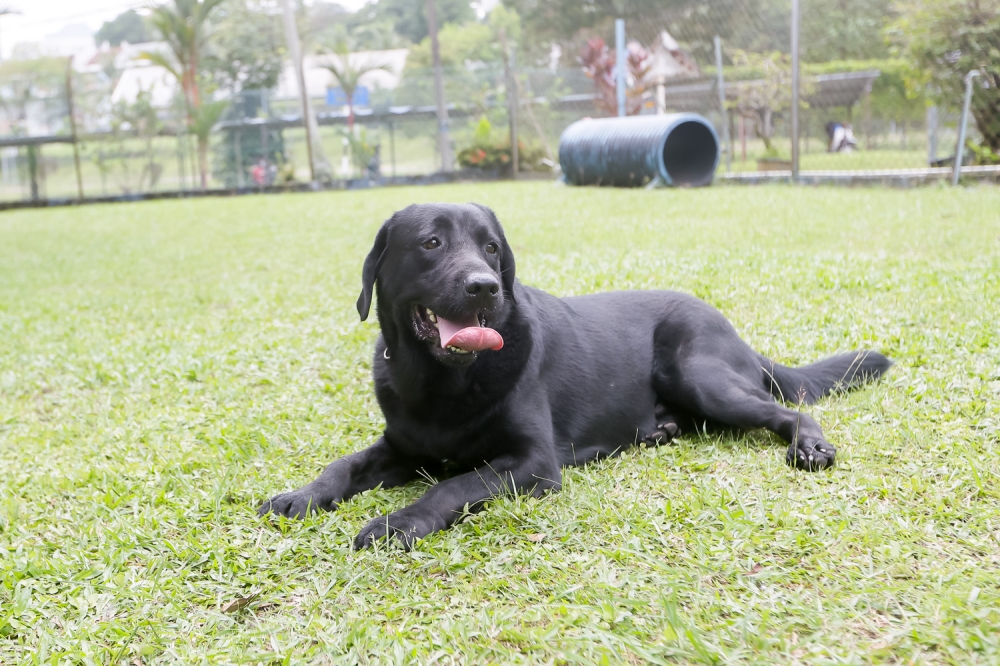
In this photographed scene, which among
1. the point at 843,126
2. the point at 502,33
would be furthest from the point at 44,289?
the point at 843,126

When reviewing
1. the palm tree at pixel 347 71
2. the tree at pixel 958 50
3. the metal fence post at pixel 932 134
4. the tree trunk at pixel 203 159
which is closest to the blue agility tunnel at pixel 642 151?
the tree at pixel 958 50

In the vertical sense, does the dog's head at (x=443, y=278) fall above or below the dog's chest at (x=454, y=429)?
above

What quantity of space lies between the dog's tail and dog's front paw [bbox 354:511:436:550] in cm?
175

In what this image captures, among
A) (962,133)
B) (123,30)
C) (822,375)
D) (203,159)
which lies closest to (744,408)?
(822,375)

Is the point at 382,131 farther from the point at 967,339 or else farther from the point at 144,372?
the point at 967,339

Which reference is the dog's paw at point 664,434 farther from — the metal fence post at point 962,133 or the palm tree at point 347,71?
the palm tree at point 347,71

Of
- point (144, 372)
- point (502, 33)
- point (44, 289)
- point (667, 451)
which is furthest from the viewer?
point (502, 33)

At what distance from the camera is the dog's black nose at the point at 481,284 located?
2.70m

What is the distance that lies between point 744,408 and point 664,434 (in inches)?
13.6

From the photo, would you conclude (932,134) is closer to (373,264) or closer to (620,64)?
(620,64)

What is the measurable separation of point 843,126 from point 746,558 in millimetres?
23884

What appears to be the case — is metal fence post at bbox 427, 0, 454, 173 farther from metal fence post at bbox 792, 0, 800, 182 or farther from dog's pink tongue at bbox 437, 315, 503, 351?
dog's pink tongue at bbox 437, 315, 503, 351

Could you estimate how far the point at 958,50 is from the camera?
12469 mm

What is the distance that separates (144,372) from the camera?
5.17 metres
